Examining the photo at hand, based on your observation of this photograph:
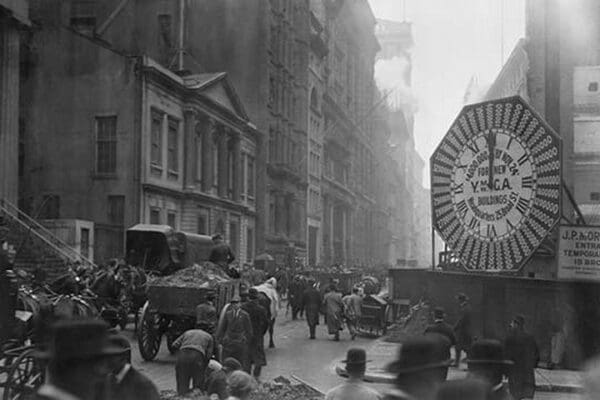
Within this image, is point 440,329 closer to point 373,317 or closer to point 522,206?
point 522,206

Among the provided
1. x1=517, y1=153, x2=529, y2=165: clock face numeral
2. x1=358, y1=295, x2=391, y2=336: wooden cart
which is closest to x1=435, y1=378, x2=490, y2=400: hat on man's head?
x1=517, y1=153, x2=529, y2=165: clock face numeral

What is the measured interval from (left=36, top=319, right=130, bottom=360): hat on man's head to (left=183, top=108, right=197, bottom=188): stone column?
131 ft

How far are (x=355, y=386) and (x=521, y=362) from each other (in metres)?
5.62

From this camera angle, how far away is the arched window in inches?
2862

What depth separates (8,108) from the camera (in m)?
32.9

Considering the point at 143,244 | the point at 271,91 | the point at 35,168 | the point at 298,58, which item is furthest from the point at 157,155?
the point at 298,58

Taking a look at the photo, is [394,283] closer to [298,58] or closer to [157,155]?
[157,155]

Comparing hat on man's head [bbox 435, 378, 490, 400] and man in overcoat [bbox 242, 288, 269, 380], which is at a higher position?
hat on man's head [bbox 435, 378, 490, 400]

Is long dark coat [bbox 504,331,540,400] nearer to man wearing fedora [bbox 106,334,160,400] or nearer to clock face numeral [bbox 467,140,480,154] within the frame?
clock face numeral [bbox 467,140,480,154]

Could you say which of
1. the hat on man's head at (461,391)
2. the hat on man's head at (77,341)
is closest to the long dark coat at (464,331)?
the hat on man's head at (461,391)

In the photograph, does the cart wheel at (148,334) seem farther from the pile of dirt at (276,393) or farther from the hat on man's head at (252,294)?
the pile of dirt at (276,393)

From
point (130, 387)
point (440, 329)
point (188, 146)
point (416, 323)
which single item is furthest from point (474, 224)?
point (188, 146)

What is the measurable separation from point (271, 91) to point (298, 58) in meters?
7.99

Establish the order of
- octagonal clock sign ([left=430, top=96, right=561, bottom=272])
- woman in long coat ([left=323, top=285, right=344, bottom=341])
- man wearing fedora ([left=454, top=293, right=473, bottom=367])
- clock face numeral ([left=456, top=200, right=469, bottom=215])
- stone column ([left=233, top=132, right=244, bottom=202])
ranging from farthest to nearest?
1. stone column ([left=233, top=132, right=244, bottom=202])
2. woman in long coat ([left=323, top=285, right=344, bottom=341])
3. man wearing fedora ([left=454, top=293, right=473, bottom=367])
4. clock face numeral ([left=456, top=200, right=469, bottom=215])
5. octagonal clock sign ([left=430, top=96, right=561, bottom=272])
